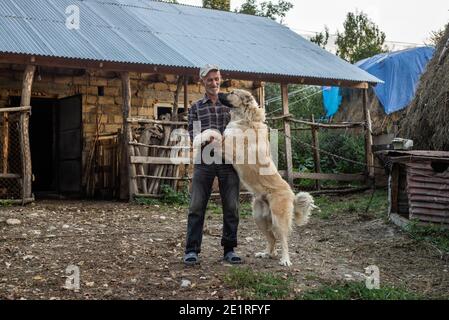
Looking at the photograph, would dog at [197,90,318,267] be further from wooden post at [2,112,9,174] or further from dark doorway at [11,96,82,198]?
dark doorway at [11,96,82,198]

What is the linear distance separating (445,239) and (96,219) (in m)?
5.12

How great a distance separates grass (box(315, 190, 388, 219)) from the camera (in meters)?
10.0

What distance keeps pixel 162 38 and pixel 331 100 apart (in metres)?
8.24

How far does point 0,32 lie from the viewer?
1032 centimetres

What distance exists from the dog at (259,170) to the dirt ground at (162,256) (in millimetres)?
408

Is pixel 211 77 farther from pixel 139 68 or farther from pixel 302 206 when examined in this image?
pixel 139 68

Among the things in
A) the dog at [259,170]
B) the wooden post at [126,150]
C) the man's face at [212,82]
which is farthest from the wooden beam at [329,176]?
the man's face at [212,82]

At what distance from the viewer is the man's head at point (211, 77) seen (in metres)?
5.46

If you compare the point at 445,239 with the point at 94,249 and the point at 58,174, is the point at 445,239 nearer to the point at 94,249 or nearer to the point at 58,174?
the point at 94,249

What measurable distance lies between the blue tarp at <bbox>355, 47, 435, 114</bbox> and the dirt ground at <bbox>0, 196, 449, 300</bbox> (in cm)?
823

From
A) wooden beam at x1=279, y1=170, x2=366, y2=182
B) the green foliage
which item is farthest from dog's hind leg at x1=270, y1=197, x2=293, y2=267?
wooden beam at x1=279, y1=170, x2=366, y2=182

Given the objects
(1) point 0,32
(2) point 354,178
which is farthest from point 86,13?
(2) point 354,178
